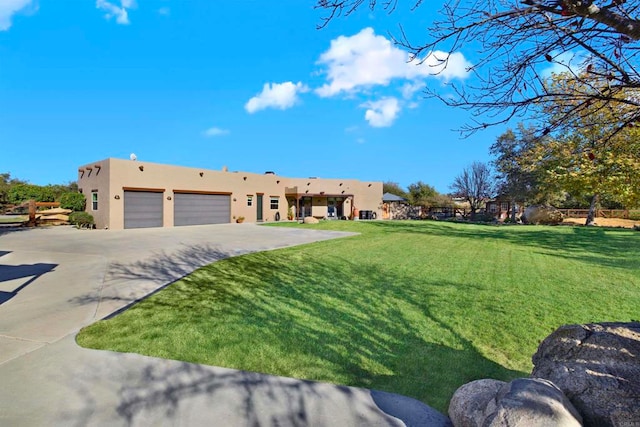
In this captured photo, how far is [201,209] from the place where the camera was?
21.7 meters

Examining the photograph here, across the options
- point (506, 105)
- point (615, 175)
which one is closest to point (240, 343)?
point (506, 105)

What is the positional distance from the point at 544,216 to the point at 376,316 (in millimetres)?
30197

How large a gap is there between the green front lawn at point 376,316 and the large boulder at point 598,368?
78 centimetres

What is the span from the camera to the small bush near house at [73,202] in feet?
60.6

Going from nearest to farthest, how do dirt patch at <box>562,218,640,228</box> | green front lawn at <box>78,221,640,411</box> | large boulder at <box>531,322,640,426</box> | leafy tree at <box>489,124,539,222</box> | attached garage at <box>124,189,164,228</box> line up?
1. large boulder at <box>531,322,640,426</box>
2. green front lawn at <box>78,221,640,411</box>
3. attached garage at <box>124,189,164,228</box>
4. dirt patch at <box>562,218,640,228</box>
5. leafy tree at <box>489,124,539,222</box>

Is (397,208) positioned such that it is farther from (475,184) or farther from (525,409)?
(525,409)

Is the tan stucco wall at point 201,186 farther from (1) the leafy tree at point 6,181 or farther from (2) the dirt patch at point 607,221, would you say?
(2) the dirt patch at point 607,221

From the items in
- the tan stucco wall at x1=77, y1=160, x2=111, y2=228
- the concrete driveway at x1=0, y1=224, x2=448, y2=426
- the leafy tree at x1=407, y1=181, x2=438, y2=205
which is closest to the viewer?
the concrete driveway at x1=0, y1=224, x2=448, y2=426

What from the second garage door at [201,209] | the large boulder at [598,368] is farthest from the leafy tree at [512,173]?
the large boulder at [598,368]

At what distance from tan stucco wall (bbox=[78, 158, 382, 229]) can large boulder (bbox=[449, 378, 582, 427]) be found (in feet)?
63.4

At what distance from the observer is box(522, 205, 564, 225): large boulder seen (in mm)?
27344

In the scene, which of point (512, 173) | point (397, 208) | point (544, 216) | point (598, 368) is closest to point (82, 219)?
point (598, 368)

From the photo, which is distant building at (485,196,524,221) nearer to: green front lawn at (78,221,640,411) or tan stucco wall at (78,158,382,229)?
tan stucco wall at (78,158,382,229)

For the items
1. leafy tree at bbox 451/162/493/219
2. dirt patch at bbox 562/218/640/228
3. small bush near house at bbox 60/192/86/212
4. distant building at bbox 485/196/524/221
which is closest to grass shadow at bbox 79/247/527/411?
small bush near house at bbox 60/192/86/212
